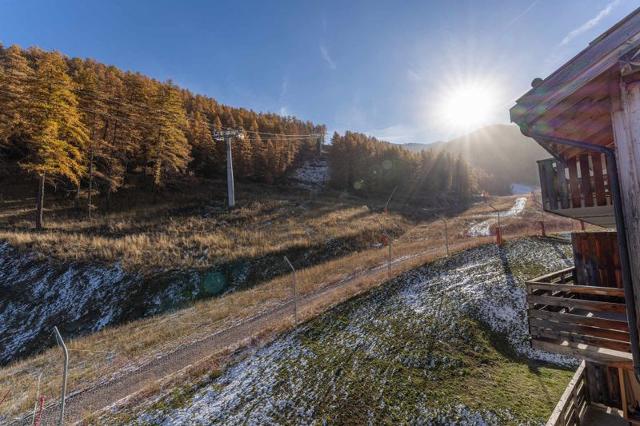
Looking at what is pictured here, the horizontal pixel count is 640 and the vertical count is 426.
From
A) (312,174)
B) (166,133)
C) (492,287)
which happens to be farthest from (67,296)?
(312,174)

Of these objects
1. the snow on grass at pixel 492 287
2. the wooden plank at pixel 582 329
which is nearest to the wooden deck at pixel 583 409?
the snow on grass at pixel 492 287

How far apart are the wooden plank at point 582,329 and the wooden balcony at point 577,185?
108 inches

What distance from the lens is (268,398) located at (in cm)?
906

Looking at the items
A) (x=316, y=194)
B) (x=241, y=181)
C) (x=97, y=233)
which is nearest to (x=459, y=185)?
(x=316, y=194)

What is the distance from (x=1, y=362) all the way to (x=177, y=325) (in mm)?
8904

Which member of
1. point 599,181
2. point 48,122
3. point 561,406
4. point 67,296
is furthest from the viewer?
point 48,122

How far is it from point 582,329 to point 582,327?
36mm

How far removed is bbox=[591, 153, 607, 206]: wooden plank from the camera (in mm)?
6832

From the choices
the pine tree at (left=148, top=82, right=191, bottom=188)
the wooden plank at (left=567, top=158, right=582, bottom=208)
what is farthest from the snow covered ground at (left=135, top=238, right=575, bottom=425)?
the pine tree at (left=148, top=82, right=191, bottom=188)

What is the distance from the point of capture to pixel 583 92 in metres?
3.56

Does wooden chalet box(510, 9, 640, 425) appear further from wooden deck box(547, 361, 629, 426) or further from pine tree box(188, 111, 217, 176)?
pine tree box(188, 111, 217, 176)

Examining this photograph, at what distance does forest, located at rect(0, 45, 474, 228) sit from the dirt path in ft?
79.6

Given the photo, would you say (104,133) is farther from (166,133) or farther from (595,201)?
(595,201)

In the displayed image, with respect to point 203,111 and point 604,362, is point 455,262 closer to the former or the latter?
point 604,362
